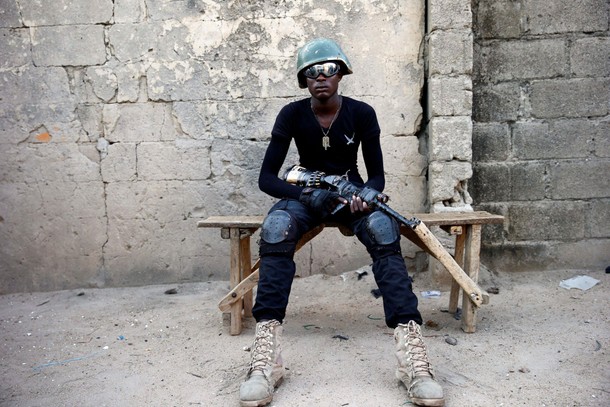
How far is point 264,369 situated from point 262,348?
0.09m

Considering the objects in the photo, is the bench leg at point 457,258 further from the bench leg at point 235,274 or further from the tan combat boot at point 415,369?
the bench leg at point 235,274

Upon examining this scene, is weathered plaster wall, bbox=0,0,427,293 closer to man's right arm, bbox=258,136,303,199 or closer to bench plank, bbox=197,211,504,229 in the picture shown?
bench plank, bbox=197,211,504,229

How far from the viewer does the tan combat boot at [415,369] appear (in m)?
2.28

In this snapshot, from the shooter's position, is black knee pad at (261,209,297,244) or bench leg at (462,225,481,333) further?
bench leg at (462,225,481,333)

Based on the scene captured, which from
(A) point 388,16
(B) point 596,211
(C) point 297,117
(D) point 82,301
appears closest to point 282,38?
(A) point 388,16

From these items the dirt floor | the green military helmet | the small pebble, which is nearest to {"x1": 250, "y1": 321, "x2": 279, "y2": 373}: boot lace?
the dirt floor

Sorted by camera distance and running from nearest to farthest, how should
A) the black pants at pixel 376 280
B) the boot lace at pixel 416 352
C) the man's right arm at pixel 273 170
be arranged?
the boot lace at pixel 416 352 < the black pants at pixel 376 280 < the man's right arm at pixel 273 170

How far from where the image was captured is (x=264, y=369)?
2434 millimetres

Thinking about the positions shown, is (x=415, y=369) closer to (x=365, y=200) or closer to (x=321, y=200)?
(x=365, y=200)

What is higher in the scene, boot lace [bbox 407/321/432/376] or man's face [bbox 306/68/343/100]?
man's face [bbox 306/68/343/100]

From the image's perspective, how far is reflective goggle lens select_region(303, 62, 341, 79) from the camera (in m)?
2.89

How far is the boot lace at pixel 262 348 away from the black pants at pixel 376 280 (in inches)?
1.8

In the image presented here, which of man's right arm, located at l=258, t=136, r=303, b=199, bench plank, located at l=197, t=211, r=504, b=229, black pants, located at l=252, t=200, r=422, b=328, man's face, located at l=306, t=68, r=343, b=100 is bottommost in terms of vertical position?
black pants, located at l=252, t=200, r=422, b=328

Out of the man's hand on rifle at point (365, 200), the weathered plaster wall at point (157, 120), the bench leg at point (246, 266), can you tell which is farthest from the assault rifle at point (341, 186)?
the weathered plaster wall at point (157, 120)
